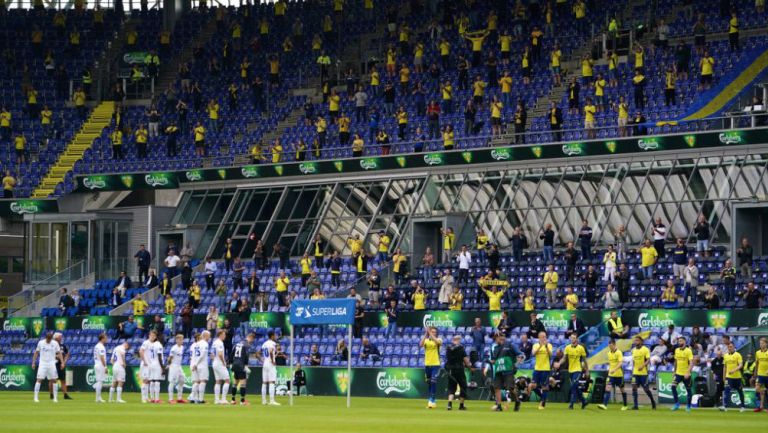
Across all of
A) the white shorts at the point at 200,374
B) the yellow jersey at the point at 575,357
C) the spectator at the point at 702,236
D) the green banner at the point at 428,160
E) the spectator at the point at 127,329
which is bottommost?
the white shorts at the point at 200,374

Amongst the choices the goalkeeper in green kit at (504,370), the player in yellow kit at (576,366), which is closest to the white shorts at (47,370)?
the goalkeeper in green kit at (504,370)

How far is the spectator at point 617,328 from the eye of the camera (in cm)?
4159

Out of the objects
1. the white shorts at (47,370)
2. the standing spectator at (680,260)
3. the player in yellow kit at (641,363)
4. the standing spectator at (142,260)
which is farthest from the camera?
the standing spectator at (142,260)

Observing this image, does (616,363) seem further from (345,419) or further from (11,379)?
(11,379)

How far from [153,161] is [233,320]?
15.3m

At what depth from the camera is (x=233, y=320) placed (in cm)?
5250

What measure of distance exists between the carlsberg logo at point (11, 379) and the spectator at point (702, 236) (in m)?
25.2

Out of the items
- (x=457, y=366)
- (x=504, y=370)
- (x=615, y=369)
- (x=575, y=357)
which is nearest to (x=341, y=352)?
(x=575, y=357)

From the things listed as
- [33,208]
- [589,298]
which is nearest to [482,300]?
[589,298]

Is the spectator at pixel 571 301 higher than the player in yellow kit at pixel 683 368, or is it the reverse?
the spectator at pixel 571 301

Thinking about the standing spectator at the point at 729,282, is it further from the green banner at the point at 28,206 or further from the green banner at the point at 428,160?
the green banner at the point at 28,206

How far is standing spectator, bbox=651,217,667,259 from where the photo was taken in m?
47.0

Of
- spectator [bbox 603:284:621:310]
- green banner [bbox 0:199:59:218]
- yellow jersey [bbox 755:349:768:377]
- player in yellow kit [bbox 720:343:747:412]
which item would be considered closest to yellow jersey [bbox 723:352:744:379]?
player in yellow kit [bbox 720:343:747:412]

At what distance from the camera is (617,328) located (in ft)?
137
